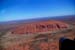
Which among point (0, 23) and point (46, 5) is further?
point (46, 5)

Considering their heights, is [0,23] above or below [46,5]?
below

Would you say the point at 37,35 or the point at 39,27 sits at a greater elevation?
the point at 39,27

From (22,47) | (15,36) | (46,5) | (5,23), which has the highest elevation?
(46,5)

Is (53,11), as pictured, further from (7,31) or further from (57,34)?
(7,31)

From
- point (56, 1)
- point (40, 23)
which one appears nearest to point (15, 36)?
point (40, 23)

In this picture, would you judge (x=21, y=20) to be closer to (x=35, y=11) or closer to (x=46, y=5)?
(x=35, y=11)
